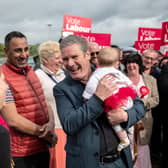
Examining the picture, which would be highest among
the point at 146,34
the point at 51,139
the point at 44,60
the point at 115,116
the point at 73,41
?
the point at 146,34

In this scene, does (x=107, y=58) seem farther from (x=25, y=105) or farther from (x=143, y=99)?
(x=143, y=99)

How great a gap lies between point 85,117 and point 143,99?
7.71ft

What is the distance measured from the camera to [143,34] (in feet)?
24.9

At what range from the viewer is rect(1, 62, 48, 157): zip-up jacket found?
7.43 feet

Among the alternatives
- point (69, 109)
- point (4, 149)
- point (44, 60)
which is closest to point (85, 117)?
point (69, 109)

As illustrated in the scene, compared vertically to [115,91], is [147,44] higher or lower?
higher

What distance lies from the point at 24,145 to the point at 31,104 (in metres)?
0.41

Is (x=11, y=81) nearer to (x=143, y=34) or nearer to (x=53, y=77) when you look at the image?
(x=53, y=77)

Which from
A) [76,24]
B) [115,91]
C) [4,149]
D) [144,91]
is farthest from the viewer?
[76,24]

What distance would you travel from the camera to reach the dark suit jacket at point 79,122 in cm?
156

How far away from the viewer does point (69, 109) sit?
166 cm

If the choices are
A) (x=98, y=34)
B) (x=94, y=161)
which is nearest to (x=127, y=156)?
(x=94, y=161)

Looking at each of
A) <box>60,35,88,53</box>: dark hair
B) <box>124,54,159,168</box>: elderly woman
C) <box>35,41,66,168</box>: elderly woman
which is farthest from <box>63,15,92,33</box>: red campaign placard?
<box>60,35,88,53</box>: dark hair

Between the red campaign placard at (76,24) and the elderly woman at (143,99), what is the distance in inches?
140
